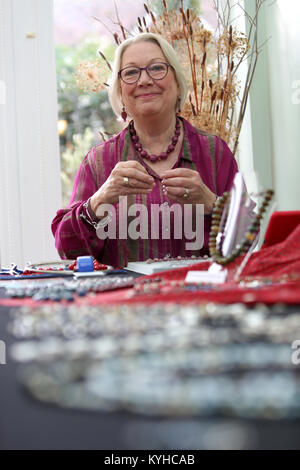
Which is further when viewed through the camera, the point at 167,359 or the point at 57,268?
the point at 57,268

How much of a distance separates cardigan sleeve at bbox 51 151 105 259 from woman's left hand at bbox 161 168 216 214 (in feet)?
1.04

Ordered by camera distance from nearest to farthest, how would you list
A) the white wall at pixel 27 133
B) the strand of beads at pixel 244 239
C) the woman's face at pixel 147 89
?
the strand of beads at pixel 244 239 → the woman's face at pixel 147 89 → the white wall at pixel 27 133

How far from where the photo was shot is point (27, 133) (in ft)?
9.77

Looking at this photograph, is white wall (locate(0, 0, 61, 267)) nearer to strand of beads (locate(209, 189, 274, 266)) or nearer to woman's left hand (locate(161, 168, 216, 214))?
woman's left hand (locate(161, 168, 216, 214))

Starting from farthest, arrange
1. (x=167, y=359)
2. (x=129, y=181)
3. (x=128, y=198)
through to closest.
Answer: (x=128, y=198)
(x=129, y=181)
(x=167, y=359)

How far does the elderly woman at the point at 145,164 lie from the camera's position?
1.60 m

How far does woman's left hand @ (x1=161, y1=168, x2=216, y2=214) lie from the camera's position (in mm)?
1302

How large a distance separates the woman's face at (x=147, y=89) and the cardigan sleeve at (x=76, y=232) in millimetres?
293

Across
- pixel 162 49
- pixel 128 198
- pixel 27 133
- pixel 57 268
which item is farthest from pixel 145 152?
pixel 27 133

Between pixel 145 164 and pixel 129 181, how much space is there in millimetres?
500

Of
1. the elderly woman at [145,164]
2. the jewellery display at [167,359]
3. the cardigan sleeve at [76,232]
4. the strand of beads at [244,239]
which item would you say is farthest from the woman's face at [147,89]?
the jewellery display at [167,359]

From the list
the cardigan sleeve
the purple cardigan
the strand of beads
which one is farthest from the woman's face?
the strand of beads

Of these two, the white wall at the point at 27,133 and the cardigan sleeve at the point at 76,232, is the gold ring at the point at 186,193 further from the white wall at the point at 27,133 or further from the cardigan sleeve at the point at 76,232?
the white wall at the point at 27,133

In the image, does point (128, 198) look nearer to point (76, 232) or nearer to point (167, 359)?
point (76, 232)
